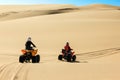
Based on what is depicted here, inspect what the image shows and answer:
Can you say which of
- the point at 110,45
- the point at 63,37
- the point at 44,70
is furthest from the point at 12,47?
the point at 44,70

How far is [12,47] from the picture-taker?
89.1ft

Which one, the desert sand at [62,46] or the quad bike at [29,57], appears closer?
the desert sand at [62,46]

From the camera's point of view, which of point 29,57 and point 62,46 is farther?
point 62,46

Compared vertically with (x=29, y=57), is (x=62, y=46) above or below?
above

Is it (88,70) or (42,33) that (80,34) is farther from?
(88,70)

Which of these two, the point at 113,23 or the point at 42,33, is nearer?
the point at 42,33

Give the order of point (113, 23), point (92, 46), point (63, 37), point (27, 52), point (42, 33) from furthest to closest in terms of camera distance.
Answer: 1. point (113, 23)
2. point (42, 33)
3. point (63, 37)
4. point (92, 46)
5. point (27, 52)

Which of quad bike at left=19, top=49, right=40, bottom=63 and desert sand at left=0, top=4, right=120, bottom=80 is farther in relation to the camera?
quad bike at left=19, top=49, right=40, bottom=63

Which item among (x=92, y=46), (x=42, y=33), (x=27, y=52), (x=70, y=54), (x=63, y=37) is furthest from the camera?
(x=42, y=33)

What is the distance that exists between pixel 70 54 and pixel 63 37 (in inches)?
461

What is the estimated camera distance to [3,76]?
11.3m

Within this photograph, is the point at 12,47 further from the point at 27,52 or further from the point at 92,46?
the point at 27,52

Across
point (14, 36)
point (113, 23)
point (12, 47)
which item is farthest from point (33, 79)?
point (113, 23)

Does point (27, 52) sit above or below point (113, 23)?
below
